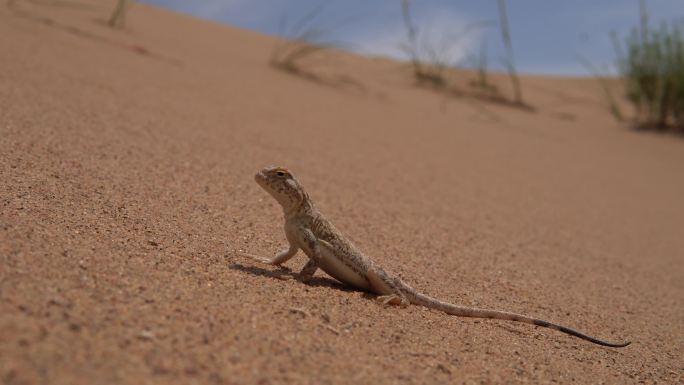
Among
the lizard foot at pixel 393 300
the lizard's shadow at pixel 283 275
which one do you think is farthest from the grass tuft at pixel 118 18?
the lizard foot at pixel 393 300

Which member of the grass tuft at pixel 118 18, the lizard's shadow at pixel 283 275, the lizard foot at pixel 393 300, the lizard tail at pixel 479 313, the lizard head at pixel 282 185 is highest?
the grass tuft at pixel 118 18

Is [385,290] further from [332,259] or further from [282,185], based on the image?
[282,185]

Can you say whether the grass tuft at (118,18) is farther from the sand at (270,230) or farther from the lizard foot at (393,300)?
the lizard foot at (393,300)

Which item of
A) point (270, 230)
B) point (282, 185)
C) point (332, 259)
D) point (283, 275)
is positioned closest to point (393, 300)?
point (332, 259)

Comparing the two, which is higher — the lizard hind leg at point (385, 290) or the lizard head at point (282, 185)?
the lizard head at point (282, 185)

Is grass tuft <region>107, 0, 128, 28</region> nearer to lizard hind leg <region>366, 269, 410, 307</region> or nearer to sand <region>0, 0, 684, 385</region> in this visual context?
sand <region>0, 0, 684, 385</region>

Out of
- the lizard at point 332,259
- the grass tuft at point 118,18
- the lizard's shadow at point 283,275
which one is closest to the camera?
the lizard's shadow at point 283,275

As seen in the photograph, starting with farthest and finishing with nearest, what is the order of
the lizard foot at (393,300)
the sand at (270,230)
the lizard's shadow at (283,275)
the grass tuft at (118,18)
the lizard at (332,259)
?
1. the grass tuft at (118,18)
2. the lizard at (332,259)
3. the lizard foot at (393,300)
4. the lizard's shadow at (283,275)
5. the sand at (270,230)

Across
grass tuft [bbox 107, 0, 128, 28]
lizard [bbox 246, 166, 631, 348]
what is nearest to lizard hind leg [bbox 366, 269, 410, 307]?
lizard [bbox 246, 166, 631, 348]
